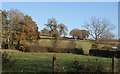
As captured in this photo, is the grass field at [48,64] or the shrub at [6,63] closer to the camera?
the shrub at [6,63]

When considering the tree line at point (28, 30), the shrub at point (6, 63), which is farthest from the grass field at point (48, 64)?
the tree line at point (28, 30)

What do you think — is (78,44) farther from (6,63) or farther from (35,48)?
(6,63)

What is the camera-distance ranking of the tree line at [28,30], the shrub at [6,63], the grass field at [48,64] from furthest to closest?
the tree line at [28,30] → the grass field at [48,64] → the shrub at [6,63]

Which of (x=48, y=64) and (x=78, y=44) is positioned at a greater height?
(x=78, y=44)

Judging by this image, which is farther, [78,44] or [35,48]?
[78,44]

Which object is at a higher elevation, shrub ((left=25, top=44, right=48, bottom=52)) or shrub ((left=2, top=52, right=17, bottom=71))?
shrub ((left=2, top=52, right=17, bottom=71))

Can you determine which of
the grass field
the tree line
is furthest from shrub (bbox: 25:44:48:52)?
the grass field

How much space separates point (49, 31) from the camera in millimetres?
77000

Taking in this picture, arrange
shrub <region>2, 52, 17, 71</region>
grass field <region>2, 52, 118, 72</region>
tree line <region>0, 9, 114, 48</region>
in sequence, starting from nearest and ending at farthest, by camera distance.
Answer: shrub <region>2, 52, 17, 71</region>
grass field <region>2, 52, 118, 72</region>
tree line <region>0, 9, 114, 48</region>

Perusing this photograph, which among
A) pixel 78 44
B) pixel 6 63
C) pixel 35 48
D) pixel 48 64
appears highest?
pixel 78 44

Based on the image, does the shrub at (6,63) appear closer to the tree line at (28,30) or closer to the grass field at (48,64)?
the grass field at (48,64)

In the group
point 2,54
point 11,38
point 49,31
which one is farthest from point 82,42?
point 2,54

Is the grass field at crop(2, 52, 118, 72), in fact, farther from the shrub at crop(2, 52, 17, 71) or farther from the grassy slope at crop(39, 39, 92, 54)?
the grassy slope at crop(39, 39, 92, 54)

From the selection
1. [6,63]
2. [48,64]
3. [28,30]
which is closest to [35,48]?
[28,30]
